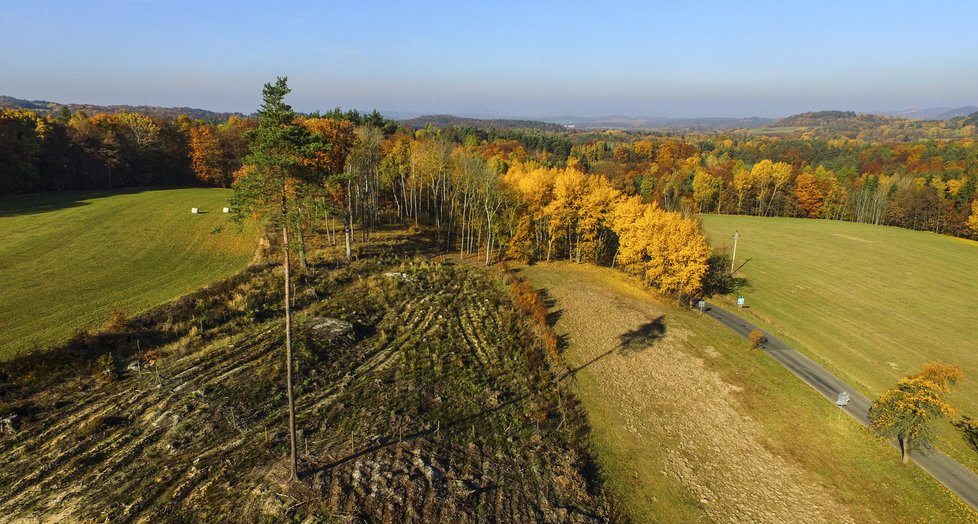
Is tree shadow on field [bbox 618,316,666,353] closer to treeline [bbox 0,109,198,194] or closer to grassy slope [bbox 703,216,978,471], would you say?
grassy slope [bbox 703,216,978,471]

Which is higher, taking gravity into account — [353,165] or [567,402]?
[353,165]

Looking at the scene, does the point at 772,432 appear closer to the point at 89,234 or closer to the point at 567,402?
the point at 567,402

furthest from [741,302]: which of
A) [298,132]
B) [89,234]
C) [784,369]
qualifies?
[89,234]

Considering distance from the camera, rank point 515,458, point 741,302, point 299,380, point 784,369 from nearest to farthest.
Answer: point 515,458 < point 299,380 < point 784,369 < point 741,302

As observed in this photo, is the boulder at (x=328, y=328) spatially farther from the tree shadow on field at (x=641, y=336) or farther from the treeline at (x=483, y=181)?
the tree shadow on field at (x=641, y=336)

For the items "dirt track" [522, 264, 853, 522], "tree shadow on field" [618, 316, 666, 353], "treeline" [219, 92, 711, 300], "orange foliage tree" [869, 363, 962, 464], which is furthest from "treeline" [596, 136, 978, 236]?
"orange foliage tree" [869, 363, 962, 464]

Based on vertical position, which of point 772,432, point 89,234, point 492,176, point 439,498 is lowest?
point 772,432

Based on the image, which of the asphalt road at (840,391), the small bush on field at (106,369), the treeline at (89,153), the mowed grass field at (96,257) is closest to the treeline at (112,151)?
the treeline at (89,153)
